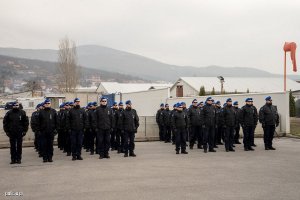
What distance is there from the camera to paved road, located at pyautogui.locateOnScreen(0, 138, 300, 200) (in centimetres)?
A: 734

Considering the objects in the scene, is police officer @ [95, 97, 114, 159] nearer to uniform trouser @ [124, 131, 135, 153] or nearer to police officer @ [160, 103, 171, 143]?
uniform trouser @ [124, 131, 135, 153]

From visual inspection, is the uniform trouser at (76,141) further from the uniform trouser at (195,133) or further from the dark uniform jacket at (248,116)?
the dark uniform jacket at (248,116)

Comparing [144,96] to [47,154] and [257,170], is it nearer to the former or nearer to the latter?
[47,154]

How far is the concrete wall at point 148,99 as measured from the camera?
95.7 ft

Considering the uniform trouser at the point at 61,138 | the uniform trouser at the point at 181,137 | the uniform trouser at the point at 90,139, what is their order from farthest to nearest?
1. the uniform trouser at the point at 61,138
2. the uniform trouser at the point at 90,139
3. the uniform trouser at the point at 181,137

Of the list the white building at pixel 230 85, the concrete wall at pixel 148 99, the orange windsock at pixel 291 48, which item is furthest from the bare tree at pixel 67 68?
the orange windsock at pixel 291 48

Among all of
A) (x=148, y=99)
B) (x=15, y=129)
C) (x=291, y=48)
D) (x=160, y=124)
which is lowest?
(x=160, y=124)

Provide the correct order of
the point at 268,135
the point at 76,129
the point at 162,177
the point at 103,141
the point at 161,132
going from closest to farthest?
the point at 162,177 → the point at 76,129 → the point at 103,141 → the point at 268,135 → the point at 161,132

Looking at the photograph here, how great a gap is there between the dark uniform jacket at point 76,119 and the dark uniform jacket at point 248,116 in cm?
614

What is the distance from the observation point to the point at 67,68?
66.3 metres

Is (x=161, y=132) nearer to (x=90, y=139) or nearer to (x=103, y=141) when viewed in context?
(x=90, y=139)

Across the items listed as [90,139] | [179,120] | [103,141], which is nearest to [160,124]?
[179,120]

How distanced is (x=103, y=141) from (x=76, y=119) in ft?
4.19

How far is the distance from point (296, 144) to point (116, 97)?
72.7 feet
